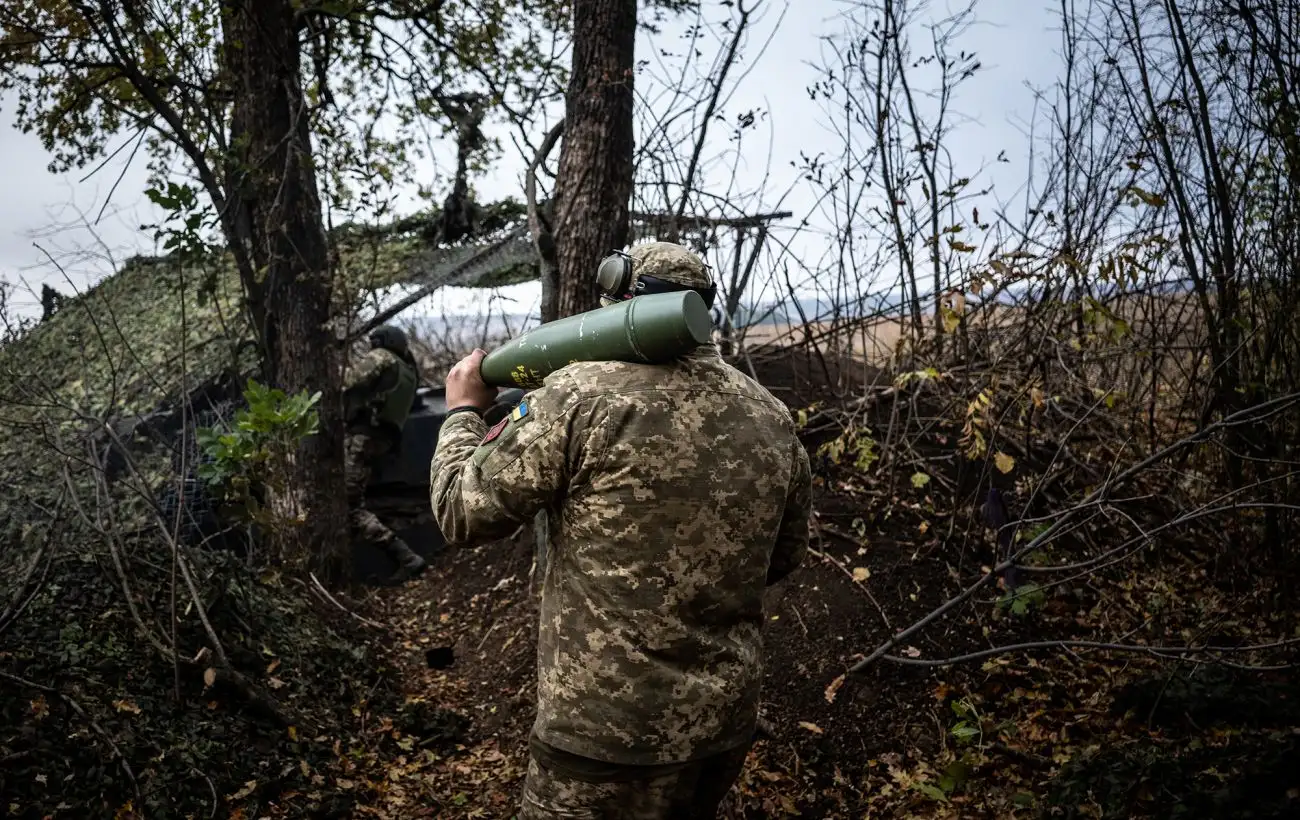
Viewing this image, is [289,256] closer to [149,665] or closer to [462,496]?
[149,665]

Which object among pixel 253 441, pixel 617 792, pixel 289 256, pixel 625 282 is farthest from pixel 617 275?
pixel 289 256

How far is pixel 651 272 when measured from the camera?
2.45m

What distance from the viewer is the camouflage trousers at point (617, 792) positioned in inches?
94.2

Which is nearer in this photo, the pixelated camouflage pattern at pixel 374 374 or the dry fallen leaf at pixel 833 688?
the dry fallen leaf at pixel 833 688

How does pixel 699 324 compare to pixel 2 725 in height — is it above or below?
above

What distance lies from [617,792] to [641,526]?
69 cm

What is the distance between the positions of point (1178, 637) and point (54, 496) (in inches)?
227

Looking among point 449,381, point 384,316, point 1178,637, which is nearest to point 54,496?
point 384,316

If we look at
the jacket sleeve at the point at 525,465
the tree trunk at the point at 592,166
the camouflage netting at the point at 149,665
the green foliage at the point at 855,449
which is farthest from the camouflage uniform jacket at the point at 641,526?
the green foliage at the point at 855,449

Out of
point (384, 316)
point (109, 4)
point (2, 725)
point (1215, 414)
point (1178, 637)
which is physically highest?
point (109, 4)

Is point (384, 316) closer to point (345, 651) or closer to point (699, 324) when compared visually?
point (345, 651)

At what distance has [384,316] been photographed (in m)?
7.81

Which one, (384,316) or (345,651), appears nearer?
(345,651)

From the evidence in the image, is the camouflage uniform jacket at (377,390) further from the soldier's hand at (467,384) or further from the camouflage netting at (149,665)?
the soldier's hand at (467,384)
